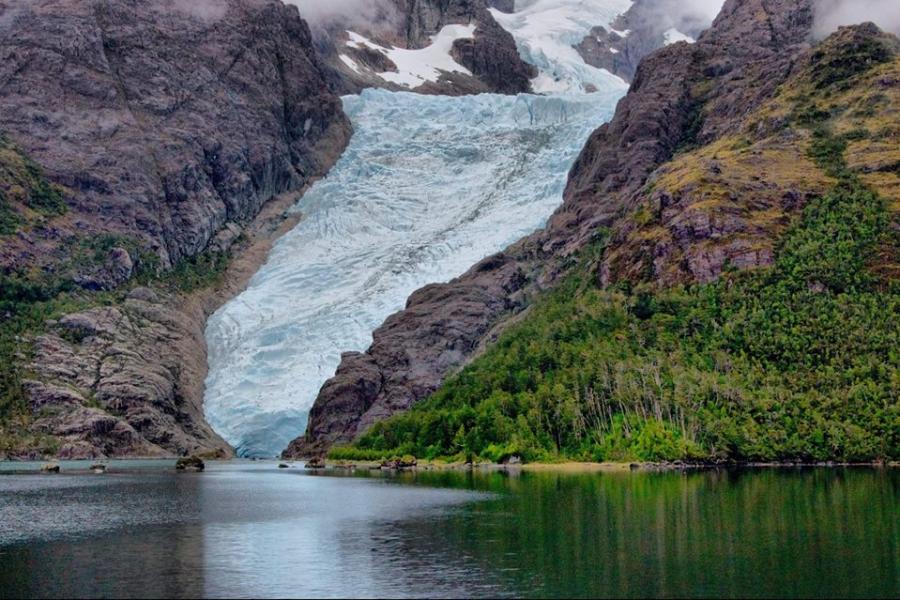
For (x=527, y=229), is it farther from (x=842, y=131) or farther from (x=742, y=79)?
(x=842, y=131)

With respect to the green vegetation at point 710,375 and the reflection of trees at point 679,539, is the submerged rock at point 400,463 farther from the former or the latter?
the reflection of trees at point 679,539

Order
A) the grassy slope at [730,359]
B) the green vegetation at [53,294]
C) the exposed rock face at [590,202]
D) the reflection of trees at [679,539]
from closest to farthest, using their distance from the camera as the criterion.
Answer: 1. the reflection of trees at [679,539]
2. the grassy slope at [730,359]
3. the green vegetation at [53,294]
4. the exposed rock face at [590,202]

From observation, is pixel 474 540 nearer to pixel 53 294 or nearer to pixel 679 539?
pixel 679 539

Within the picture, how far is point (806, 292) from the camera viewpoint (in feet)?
331

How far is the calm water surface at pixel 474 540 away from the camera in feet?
109

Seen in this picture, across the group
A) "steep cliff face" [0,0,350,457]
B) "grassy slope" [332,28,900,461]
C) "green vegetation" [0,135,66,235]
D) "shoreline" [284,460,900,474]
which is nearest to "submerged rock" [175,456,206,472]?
"grassy slope" [332,28,900,461]

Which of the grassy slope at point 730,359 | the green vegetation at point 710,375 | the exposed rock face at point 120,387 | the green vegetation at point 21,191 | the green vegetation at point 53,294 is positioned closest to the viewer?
the green vegetation at point 710,375

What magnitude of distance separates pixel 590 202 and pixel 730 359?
205 feet

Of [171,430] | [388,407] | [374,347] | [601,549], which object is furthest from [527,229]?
[601,549]

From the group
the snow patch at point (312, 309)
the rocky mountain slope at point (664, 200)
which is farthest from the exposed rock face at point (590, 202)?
the snow patch at point (312, 309)

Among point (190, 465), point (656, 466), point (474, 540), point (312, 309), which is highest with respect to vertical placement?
point (312, 309)

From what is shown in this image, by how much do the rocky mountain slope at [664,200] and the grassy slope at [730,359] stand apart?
4.76 ft

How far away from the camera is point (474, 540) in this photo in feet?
141

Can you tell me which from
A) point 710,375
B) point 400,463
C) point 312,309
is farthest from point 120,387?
point 710,375
